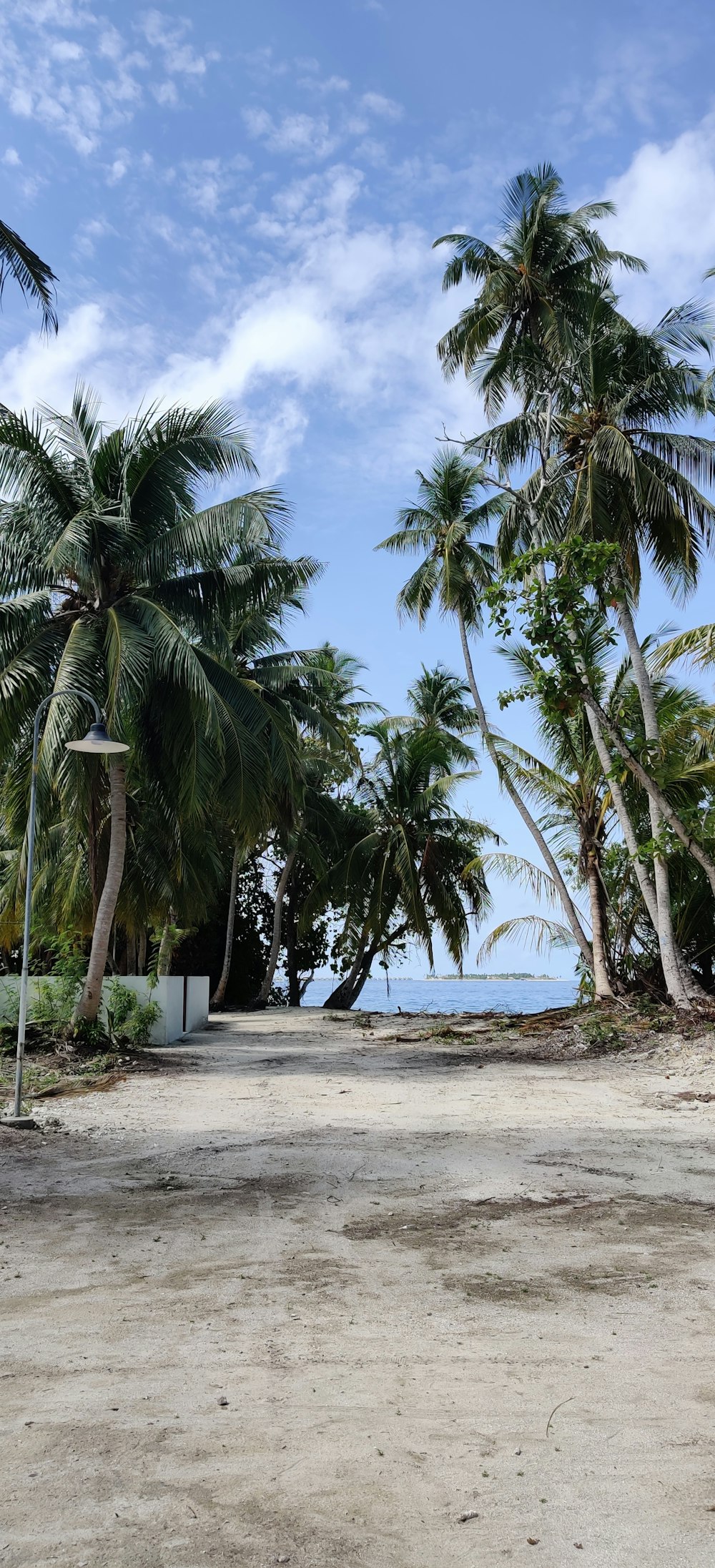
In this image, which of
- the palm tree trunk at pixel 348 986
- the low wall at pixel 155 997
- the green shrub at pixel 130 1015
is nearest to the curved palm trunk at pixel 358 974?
the palm tree trunk at pixel 348 986

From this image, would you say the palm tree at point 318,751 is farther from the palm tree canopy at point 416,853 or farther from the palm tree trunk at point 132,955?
the palm tree trunk at point 132,955

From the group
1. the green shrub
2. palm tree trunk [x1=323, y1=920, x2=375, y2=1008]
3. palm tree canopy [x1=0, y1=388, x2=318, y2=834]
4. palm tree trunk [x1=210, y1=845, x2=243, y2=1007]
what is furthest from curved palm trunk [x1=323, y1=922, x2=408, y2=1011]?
palm tree canopy [x1=0, y1=388, x2=318, y2=834]

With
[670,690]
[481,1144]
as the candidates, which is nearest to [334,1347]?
[481,1144]

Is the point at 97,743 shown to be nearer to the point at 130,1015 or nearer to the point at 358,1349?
the point at 358,1349

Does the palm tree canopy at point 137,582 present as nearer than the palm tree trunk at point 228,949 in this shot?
Yes

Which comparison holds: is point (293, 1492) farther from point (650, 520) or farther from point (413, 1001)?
point (413, 1001)

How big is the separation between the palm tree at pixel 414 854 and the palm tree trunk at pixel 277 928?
1043mm

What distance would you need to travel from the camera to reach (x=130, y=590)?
53.8 ft

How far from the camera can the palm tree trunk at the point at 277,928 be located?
96.0 feet

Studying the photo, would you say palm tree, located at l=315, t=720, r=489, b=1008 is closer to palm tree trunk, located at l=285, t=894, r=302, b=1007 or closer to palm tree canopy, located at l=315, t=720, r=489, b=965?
palm tree canopy, located at l=315, t=720, r=489, b=965

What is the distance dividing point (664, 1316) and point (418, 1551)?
2.08m

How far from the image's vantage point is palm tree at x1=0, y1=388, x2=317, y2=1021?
15.0m

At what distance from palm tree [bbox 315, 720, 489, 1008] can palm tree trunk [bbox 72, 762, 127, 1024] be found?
12.4 m

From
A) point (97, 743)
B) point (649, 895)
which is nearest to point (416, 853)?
point (649, 895)
